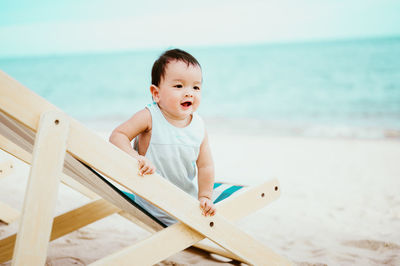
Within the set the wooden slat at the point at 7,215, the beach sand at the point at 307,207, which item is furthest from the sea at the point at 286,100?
the wooden slat at the point at 7,215

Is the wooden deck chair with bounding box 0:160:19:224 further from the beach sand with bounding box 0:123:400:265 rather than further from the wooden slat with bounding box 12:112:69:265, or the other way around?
the wooden slat with bounding box 12:112:69:265

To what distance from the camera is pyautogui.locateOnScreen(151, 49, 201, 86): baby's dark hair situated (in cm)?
203

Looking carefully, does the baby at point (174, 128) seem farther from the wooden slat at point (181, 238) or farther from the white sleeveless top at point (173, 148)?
the wooden slat at point (181, 238)

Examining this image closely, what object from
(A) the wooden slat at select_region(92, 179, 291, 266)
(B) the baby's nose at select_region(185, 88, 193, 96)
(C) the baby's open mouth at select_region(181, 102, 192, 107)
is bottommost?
(A) the wooden slat at select_region(92, 179, 291, 266)

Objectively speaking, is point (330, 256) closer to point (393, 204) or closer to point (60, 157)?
point (393, 204)

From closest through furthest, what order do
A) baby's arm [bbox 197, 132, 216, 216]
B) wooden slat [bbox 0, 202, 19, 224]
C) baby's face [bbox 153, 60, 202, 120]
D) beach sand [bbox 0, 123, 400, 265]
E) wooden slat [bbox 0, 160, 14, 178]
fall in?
baby's face [bbox 153, 60, 202, 120] → baby's arm [bbox 197, 132, 216, 216] → beach sand [bbox 0, 123, 400, 265] → wooden slat [bbox 0, 160, 14, 178] → wooden slat [bbox 0, 202, 19, 224]

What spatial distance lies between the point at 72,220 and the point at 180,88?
43.7 inches

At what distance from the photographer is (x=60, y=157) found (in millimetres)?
1345

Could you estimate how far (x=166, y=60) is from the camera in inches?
80.0

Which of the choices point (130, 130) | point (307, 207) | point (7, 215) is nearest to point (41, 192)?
point (130, 130)

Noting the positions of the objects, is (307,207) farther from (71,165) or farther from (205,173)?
(71,165)

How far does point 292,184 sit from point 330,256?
2367 millimetres

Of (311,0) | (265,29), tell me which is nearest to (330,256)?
(311,0)

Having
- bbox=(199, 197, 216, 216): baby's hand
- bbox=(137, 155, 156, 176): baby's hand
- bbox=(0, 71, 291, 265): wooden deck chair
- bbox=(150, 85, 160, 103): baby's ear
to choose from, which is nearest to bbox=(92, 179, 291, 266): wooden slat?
bbox=(0, 71, 291, 265): wooden deck chair
